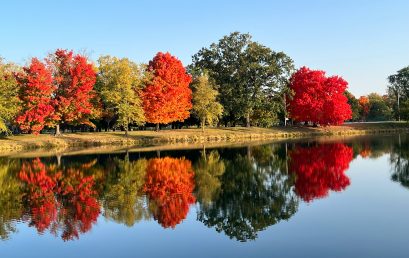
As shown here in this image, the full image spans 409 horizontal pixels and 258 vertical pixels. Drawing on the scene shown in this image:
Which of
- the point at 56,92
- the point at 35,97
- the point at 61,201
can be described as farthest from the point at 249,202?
the point at 56,92

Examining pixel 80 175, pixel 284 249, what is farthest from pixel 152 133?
pixel 284 249

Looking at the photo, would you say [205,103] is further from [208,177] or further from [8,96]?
[208,177]

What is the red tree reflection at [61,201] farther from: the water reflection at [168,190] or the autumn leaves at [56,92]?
the autumn leaves at [56,92]

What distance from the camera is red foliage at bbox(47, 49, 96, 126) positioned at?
2827 inches

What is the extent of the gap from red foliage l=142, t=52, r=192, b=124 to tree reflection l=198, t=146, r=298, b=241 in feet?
148

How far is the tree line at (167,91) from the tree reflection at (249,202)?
4422cm

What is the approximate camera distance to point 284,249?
14516 millimetres

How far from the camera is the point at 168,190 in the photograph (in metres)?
25.9

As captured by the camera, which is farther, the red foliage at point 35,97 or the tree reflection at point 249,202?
the red foliage at point 35,97

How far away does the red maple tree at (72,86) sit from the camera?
71.8 meters

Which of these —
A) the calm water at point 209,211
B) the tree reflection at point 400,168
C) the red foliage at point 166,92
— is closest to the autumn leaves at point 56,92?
the red foliage at point 166,92

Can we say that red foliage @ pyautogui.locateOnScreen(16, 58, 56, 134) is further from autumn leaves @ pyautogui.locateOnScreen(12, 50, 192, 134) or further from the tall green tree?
the tall green tree

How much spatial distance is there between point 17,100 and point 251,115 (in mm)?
52996

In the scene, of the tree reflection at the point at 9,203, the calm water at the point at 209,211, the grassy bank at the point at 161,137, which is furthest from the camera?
the grassy bank at the point at 161,137
